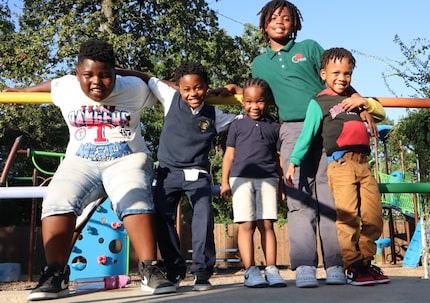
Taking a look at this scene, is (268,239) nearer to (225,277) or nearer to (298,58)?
(298,58)

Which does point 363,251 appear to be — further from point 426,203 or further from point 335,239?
point 426,203

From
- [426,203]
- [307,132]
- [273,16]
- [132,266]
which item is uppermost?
[273,16]

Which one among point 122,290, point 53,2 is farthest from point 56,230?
point 53,2

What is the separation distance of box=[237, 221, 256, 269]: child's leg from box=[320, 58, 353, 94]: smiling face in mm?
767

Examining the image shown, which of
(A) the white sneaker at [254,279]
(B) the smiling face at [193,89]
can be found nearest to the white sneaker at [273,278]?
(A) the white sneaker at [254,279]

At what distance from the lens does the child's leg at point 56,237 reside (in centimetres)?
214

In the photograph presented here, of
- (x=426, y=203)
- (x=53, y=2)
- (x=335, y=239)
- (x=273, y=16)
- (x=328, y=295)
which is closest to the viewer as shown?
(x=328, y=295)

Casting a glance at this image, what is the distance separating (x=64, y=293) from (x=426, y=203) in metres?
2.31

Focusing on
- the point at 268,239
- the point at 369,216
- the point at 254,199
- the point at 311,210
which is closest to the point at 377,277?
the point at 369,216

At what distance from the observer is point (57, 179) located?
89.7 inches

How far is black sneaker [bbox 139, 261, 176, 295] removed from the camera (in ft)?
6.86

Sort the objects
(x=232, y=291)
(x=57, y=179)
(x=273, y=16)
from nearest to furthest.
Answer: (x=232, y=291)
(x=57, y=179)
(x=273, y=16)

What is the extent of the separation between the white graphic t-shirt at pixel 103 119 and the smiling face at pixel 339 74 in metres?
0.91

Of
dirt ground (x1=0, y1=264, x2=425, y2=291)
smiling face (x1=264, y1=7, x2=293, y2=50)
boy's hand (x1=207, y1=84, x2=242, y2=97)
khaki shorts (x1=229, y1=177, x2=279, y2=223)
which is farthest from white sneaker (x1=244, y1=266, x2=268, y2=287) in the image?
dirt ground (x1=0, y1=264, x2=425, y2=291)
